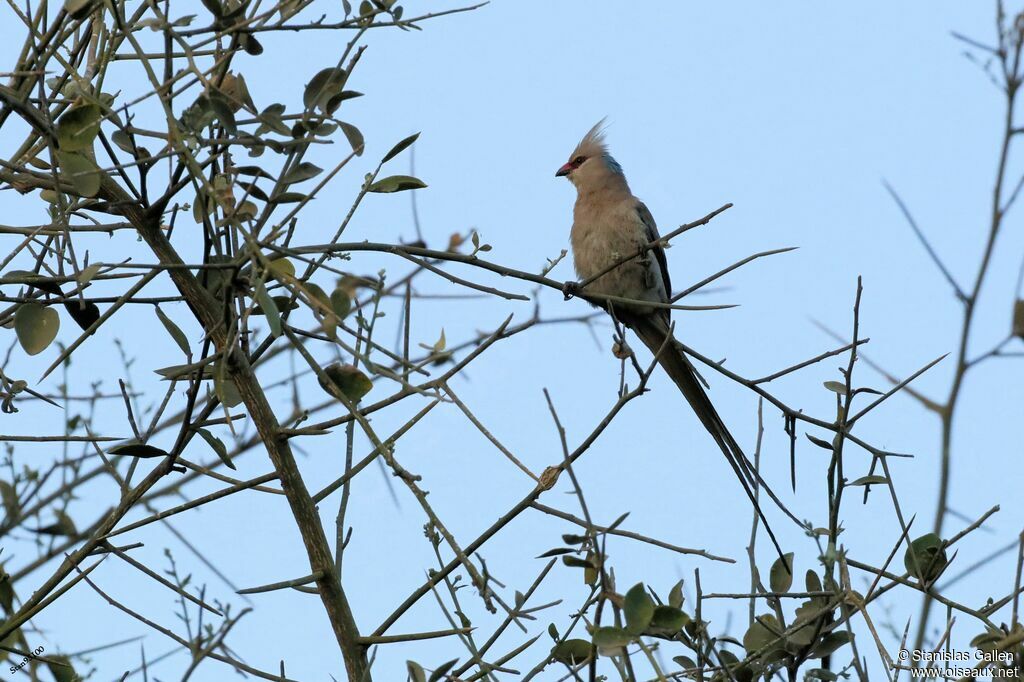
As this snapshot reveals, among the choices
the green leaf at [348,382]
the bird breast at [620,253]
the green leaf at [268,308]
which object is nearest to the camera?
the green leaf at [268,308]

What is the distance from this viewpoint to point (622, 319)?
16.0ft

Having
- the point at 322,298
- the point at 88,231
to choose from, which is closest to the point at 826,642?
the point at 322,298

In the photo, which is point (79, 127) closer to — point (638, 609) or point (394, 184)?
point (394, 184)

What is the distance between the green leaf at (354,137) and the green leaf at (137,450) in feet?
2.25

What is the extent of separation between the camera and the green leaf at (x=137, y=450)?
217cm

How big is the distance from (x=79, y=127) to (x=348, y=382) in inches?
26.5

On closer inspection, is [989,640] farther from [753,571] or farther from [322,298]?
[322,298]

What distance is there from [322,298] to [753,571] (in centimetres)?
113

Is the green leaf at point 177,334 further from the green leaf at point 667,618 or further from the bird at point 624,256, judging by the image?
the bird at point 624,256

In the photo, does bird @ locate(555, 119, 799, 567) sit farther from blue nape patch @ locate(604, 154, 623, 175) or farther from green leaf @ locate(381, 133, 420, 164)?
green leaf @ locate(381, 133, 420, 164)

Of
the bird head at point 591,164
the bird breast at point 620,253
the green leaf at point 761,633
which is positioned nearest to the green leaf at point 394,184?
the green leaf at point 761,633

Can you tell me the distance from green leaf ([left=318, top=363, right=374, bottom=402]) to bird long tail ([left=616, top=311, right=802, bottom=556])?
45.2 inches

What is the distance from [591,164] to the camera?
5699 millimetres

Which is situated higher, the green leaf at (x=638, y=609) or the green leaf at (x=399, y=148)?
the green leaf at (x=399, y=148)
